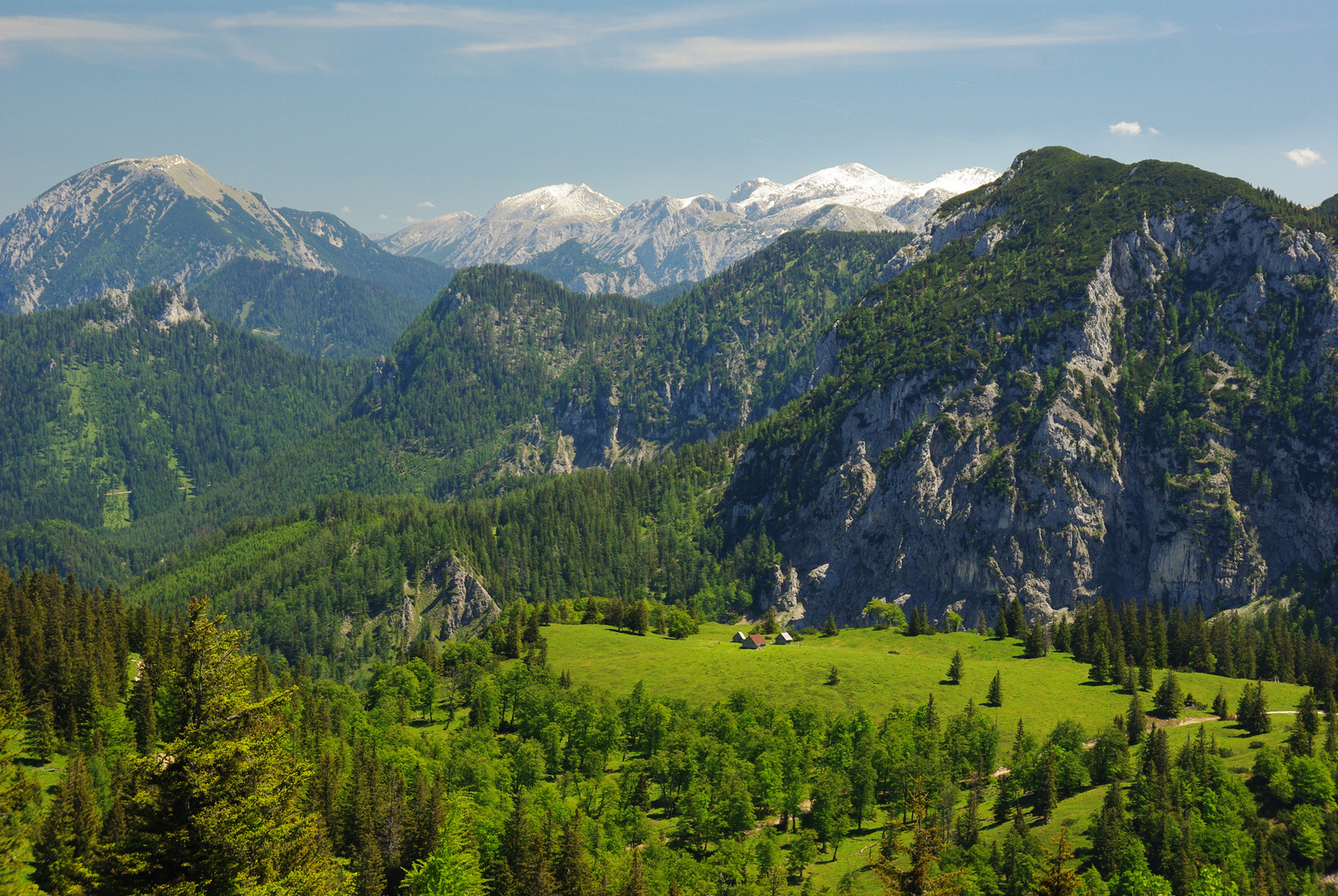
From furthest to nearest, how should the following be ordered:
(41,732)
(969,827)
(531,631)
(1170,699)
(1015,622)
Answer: (1015,622) → (531,631) → (1170,699) → (969,827) → (41,732)

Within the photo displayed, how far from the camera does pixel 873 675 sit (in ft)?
498

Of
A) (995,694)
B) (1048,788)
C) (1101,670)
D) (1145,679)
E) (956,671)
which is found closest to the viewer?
(1048,788)

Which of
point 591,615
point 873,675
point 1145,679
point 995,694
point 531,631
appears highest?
point 531,631

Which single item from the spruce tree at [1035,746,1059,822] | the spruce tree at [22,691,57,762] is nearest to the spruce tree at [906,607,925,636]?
the spruce tree at [1035,746,1059,822]

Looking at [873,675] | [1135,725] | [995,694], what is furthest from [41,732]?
[1135,725]

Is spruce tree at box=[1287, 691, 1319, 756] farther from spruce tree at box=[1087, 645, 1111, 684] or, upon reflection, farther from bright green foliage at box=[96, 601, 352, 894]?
bright green foliage at box=[96, 601, 352, 894]

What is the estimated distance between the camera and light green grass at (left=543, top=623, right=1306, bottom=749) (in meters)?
139

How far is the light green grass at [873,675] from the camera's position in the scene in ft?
455

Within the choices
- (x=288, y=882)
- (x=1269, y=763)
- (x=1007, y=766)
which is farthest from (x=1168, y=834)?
(x=288, y=882)

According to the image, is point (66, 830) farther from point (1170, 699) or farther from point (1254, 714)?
point (1254, 714)

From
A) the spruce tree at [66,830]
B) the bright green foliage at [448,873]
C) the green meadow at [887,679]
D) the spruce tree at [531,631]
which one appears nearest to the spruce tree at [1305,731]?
the green meadow at [887,679]

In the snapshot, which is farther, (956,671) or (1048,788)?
(956,671)

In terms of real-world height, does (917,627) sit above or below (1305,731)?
above

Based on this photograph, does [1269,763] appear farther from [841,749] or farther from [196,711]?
[196,711]
